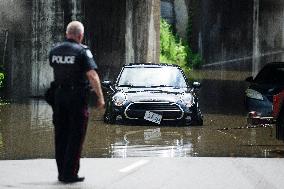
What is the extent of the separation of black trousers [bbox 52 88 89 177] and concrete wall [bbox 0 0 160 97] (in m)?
14.6

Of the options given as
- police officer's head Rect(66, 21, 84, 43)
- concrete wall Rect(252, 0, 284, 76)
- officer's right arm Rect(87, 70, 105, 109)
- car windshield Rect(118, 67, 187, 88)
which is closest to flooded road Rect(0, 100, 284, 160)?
car windshield Rect(118, 67, 187, 88)

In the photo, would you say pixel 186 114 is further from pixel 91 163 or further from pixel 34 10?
pixel 34 10

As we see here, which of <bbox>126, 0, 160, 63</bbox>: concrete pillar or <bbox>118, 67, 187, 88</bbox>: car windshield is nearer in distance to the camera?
<bbox>118, 67, 187, 88</bbox>: car windshield

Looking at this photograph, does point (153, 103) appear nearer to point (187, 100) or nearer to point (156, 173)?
point (187, 100)

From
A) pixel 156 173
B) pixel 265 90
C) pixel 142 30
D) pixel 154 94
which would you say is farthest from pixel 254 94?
pixel 142 30

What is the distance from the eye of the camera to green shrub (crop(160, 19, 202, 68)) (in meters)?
43.6

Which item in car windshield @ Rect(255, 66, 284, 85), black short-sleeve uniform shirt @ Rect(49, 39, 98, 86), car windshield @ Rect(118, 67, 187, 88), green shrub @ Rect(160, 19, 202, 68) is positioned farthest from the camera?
green shrub @ Rect(160, 19, 202, 68)

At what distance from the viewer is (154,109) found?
16.2 metres

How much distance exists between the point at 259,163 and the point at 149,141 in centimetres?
322

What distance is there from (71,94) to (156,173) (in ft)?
5.52

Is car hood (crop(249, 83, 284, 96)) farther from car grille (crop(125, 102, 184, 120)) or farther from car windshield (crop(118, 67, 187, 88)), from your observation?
car grille (crop(125, 102, 184, 120))

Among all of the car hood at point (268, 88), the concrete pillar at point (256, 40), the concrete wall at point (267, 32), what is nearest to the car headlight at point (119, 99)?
the car hood at point (268, 88)

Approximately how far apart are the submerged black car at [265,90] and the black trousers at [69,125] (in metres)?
7.14

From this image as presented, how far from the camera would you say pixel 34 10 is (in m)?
23.4
